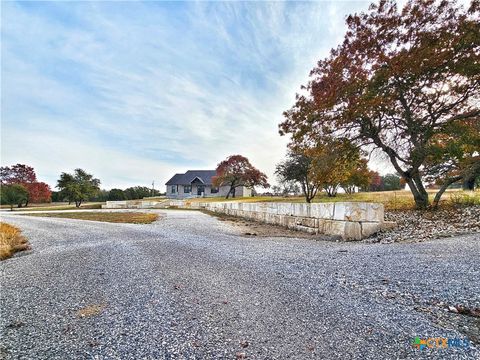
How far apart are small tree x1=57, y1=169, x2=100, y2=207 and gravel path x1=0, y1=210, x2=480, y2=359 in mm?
28270

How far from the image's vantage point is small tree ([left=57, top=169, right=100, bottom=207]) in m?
28.9

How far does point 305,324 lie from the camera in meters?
2.22

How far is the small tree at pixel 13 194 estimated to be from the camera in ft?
99.5

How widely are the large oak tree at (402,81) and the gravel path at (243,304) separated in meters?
5.07

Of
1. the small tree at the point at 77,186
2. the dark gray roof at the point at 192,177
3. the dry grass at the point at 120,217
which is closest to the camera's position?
the dry grass at the point at 120,217

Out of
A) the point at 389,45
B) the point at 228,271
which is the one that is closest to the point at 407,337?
the point at 228,271

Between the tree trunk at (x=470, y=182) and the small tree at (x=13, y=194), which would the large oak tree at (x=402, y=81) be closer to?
the tree trunk at (x=470, y=182)

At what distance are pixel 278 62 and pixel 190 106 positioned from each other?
7.21 m

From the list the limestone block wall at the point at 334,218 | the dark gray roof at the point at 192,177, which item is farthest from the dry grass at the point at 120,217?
the dark gray roof at the point at 192,177

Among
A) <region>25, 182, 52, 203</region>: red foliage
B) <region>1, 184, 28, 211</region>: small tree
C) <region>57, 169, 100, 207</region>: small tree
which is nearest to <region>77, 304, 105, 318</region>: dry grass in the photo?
<region>57, 169, 100, 207</region>: small tree

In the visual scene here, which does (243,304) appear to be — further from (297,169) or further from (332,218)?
(297,169)

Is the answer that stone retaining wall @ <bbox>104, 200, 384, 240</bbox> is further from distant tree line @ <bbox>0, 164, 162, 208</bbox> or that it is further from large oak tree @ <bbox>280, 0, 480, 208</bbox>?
distant tree line @ <bbox>0, 164, 162, 208</bbox>

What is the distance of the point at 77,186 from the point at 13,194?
9.03 meters

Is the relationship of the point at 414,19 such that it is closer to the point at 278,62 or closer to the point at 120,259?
the point at 278,62
